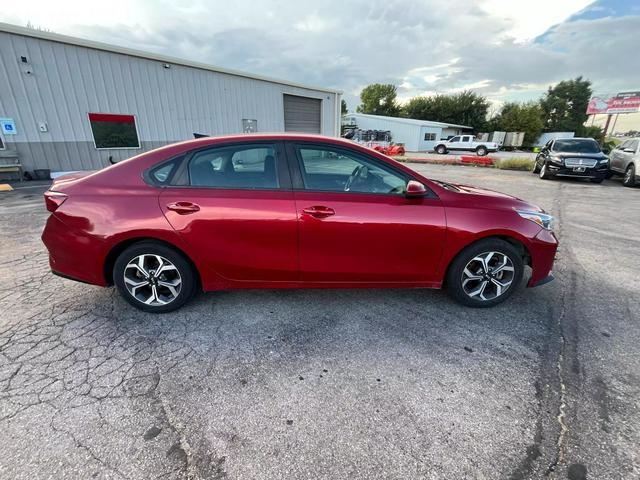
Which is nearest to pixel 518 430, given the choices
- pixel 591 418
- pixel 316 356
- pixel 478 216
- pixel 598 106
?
pixel 591 418

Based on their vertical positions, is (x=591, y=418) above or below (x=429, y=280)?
below

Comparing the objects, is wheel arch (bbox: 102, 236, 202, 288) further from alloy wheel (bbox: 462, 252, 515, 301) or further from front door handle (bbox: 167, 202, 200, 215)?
alloy wheel (bbox: 462, 252, 515, 301)

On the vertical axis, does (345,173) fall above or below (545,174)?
above

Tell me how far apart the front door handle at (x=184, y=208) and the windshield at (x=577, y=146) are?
48.6ft

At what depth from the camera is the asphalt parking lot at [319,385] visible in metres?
1.60

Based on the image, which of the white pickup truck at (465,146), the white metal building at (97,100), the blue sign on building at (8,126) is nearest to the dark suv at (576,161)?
the white metal building at (97,100)

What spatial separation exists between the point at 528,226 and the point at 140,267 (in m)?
3.56

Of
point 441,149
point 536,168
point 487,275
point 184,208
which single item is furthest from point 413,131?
point 184,208

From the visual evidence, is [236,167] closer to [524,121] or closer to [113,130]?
[113,130]

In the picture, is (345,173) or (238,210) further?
(345,173)

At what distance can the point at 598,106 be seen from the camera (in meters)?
42.1

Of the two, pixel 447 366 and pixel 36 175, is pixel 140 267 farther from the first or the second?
pixel 36 175

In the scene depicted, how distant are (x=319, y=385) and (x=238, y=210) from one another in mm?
1490

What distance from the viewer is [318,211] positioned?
2.59 m
